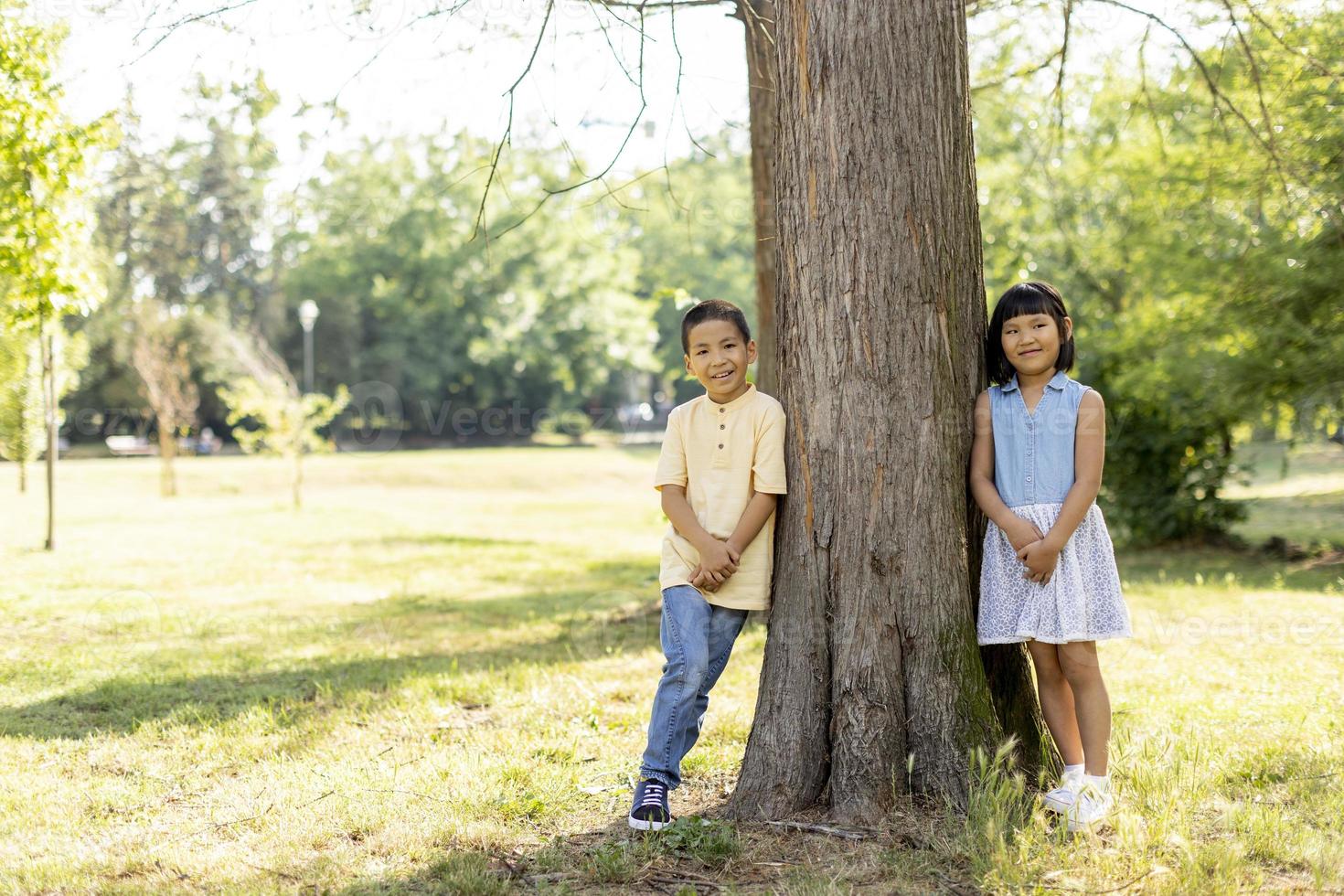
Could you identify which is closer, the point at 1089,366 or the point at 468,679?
the point at 468,679

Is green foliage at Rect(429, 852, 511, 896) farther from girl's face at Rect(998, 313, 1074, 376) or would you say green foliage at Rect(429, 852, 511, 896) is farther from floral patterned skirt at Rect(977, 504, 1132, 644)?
girl's face at Rect(998, 313, 1074, 376)

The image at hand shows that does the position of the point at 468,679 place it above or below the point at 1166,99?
below

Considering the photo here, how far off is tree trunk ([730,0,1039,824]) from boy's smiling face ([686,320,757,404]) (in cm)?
24

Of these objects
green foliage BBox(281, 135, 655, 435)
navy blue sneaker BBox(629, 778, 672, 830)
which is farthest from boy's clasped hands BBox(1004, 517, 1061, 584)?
green foliage BBox(281, 135, 655, 435)

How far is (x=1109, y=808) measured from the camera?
3.35 metres

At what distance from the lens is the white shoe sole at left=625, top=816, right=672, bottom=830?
348cm

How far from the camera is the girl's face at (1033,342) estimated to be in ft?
11.8

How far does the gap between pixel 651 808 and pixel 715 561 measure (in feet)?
2.80

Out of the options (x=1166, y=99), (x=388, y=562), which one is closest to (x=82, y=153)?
(x=388, y=562)

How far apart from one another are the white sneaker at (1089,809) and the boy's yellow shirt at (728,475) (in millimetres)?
1152

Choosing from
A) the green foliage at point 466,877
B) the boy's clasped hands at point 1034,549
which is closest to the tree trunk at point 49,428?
the green foliage at point 466,877

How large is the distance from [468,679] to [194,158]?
43.2 m

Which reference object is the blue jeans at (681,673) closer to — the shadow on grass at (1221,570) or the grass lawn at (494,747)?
the grass lawn at (494,747)

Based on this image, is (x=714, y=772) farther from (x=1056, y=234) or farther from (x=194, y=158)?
(x=194, y=158)
